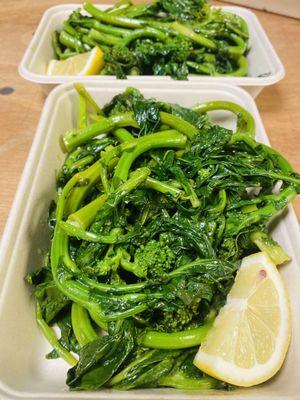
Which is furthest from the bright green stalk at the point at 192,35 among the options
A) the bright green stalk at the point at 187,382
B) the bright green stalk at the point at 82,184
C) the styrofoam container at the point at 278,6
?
the bright green stalk at the point at 187,382

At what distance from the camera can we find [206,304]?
4.33 feet

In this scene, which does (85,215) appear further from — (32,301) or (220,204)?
(220,204)

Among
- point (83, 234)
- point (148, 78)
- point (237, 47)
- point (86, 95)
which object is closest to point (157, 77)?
point (148, 78)

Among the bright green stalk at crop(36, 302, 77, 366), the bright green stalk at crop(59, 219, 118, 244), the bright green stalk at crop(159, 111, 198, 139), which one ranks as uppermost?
the bright green stalk at crop(159, 111, 198, 139)

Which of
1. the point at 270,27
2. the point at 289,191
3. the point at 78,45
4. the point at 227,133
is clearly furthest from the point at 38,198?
the point at 270,27

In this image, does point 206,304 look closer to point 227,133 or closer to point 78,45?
point 227,133

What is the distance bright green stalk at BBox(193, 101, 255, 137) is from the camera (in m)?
1.80

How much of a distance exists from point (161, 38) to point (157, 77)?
1.49ft

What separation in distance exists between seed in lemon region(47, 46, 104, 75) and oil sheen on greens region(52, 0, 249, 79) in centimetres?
5

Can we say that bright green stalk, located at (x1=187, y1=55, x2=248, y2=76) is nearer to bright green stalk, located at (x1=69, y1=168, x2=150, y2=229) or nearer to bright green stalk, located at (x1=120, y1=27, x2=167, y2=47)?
bright green stalk, located at (x1=120, y1=27, x2=167, y2=47)

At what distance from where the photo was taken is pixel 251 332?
3.94ft

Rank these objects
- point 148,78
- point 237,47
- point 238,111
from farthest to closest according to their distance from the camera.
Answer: point 237,47
point 148,78
point 238,111

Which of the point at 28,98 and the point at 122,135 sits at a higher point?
the point at 122,135

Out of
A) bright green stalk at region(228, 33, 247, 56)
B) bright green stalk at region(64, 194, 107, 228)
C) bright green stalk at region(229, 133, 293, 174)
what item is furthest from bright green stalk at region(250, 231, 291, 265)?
bright green stalk at region(228, 33, 247, 56)
